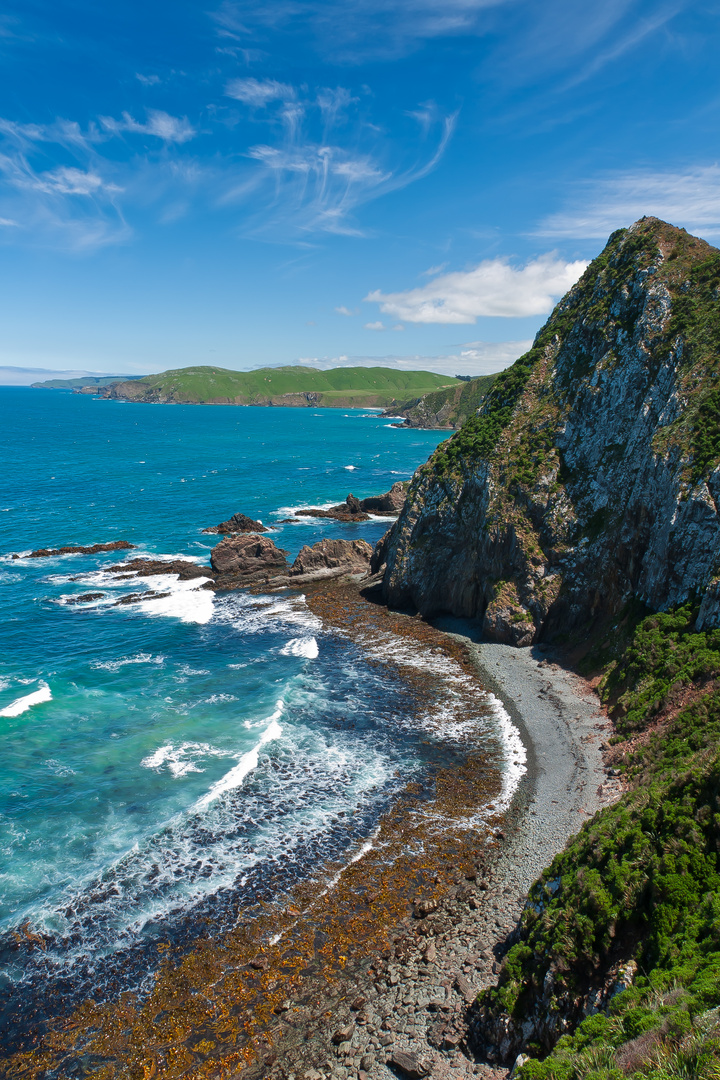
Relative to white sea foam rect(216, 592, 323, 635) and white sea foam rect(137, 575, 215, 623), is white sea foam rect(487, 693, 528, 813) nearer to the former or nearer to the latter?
white sea foam rect(216, 592, 323, 635)

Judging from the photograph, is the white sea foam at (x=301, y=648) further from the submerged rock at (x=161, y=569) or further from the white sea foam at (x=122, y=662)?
the submerged rock at (x=161, y=569)

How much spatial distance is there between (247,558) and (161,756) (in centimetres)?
3552

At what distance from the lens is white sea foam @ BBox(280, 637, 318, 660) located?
4787 centimetres

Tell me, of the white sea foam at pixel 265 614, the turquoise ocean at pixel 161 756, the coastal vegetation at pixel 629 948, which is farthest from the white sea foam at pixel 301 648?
the coastal vegetation at pixel 629 948

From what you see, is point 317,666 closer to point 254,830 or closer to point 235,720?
point 235,720

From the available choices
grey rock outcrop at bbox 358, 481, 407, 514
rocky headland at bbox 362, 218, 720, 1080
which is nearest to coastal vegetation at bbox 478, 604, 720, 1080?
rocky headland at bbox 362, 218, 720, 1080

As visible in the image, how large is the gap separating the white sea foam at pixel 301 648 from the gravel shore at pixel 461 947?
18514 mm

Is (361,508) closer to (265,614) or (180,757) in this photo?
(265,614)

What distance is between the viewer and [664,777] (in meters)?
23.2

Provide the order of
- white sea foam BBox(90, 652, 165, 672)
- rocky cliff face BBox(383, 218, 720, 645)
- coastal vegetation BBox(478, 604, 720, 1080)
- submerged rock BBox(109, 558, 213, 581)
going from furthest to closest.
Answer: submerged rock BBox(109, 558, 213, 581) < white sea foam BBox(90, 652, 165, 672) < rocky cliff face BBox(383, 218, 720, 645) < coastal vegetation BBox(478, 604, 720, 1080)

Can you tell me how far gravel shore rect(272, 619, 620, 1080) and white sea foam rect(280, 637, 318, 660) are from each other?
18.5 metres

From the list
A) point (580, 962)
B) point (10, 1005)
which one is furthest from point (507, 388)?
point (10, 1005)

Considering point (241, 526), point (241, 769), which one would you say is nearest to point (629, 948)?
point (241, 769)

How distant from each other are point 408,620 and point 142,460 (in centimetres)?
11426
